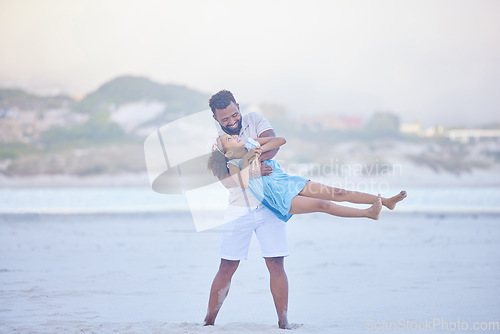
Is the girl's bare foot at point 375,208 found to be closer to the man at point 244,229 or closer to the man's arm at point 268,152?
the man at point 244,229

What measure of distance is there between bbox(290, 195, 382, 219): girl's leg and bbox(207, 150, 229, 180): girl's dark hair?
0.58 meters

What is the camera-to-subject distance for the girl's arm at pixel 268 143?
4445mm

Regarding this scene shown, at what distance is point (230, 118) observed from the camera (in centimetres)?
450

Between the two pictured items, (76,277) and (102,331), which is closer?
(102,331)

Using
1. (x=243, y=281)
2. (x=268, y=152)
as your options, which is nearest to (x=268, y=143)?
(x=268, y=152)

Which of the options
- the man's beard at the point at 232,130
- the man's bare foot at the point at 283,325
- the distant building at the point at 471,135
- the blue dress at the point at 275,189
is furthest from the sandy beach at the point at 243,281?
the distant building at the point at 471,135

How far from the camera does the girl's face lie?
4426 millimetres

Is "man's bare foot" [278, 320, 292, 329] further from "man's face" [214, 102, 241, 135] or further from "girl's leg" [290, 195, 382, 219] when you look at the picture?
"man's face" [214, 102, 241, 135]

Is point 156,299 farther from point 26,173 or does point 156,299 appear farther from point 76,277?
point 26,173

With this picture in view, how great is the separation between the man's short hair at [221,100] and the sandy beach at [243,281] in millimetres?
1650

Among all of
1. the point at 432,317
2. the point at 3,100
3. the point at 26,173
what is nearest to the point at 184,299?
the point at 432,317

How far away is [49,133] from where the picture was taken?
57.6 meters

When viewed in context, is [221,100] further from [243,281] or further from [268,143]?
[243,281]

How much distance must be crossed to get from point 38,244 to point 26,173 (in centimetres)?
3723
